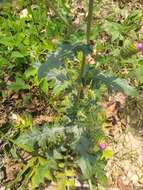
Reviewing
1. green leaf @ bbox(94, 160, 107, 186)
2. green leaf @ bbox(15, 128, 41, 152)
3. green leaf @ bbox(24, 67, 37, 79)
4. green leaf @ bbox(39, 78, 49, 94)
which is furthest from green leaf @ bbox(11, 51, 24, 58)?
green leaf @ bbox(94, 160, 107, 186)

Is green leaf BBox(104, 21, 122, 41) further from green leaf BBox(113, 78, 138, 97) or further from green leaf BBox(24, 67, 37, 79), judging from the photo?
green leaf BBox(113, 78, 138, 97)

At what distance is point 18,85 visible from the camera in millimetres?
2951

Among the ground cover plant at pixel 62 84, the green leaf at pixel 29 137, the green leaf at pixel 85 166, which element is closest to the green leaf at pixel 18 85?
the ground cover plant at pixel 62 84

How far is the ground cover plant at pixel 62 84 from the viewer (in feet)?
7.78

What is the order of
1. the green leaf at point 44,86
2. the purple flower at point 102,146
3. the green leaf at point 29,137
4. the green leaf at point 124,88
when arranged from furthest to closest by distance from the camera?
the green leaf at point 44,86, the purple flower at point 102,146, the green leaf at point 29,137, the green leaf at point 124,88

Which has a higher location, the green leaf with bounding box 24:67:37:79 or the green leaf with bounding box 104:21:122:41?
the green leaf with bounding box 104:21:122:41

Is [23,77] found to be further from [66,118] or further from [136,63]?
[136,63]

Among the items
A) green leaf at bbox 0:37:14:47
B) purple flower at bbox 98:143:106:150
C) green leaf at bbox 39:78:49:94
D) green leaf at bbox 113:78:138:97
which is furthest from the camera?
green leaf at bbox 0:37:14:47

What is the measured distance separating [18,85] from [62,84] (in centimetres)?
63

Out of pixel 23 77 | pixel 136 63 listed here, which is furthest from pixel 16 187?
pixel 136 63

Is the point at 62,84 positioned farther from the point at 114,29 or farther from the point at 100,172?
the point at 114,29

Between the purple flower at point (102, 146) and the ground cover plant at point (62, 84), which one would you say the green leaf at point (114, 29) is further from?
the purple flower at point (102, 146)

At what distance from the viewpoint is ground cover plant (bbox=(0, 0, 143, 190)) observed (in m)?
2.37

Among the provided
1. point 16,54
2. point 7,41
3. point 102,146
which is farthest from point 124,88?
point 7,41
